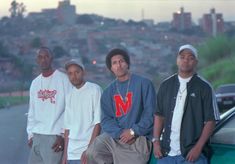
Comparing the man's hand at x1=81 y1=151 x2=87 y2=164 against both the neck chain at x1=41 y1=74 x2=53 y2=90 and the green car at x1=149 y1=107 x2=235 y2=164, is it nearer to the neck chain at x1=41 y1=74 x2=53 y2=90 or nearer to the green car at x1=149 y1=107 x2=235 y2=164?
the green car at x1=149 y1=107 x2=235 y2=164

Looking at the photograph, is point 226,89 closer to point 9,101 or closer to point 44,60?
point 9,101

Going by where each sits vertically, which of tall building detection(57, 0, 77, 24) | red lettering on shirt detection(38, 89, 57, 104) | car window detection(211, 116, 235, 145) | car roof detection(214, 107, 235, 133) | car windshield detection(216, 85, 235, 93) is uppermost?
tall building detection(57, 0, 77, 24)

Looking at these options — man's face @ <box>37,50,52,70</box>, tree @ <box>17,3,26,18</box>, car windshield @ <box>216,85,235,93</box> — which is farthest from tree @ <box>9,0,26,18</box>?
man's face @ <box>37,50,52,70</box>

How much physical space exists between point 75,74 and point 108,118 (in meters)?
0.74

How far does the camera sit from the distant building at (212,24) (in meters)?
67.5

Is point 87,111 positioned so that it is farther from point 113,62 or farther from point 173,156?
point 173,156

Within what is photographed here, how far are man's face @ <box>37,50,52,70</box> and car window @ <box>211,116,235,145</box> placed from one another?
1.95m

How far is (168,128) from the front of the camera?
6.16 meters

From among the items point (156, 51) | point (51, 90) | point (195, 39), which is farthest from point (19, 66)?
point (195, 39)

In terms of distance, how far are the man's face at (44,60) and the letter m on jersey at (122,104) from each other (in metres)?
1.27

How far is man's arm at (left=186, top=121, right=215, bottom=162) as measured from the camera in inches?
236

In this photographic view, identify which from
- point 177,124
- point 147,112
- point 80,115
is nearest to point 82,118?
point 80,115

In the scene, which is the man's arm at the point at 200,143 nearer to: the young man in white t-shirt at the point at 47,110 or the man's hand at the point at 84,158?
the man's hand at the point at 84,158

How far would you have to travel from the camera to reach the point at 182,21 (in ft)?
203
